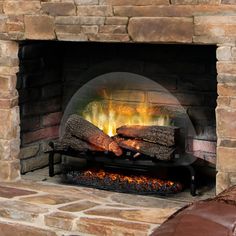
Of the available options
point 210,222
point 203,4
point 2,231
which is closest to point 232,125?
point 203,4

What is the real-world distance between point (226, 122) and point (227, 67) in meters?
0.29

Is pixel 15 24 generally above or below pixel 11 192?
above

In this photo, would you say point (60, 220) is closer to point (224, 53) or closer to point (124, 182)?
point (124, 182)

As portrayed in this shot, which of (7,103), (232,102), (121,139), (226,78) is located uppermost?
(226,78)

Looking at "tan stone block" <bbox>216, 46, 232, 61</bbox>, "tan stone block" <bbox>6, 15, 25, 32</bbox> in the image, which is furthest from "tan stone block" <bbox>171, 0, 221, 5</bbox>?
"tan stone block" <bbox>6, 15, 25, 32</bbox>

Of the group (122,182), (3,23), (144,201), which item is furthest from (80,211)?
(3,23)

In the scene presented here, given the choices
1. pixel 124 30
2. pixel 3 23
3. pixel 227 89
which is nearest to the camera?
pixel 227 89

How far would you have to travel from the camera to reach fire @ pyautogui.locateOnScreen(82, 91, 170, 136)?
432 centimetres

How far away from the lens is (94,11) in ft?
12.2

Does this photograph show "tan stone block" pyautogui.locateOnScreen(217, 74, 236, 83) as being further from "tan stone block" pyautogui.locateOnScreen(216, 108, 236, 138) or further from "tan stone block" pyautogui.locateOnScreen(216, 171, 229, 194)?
"tan stone block" pyautogui.locateOnScreen(216, 171, 229, 194)

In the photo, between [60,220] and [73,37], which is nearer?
[60,220]

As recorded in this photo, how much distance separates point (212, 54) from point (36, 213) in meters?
1.54

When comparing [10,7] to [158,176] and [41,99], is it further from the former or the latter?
[158,176]

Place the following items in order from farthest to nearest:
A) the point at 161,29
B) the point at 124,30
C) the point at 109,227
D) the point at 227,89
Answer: the point at 124,30
the point at 161,29
the point at 227,89
the point at 109,227
